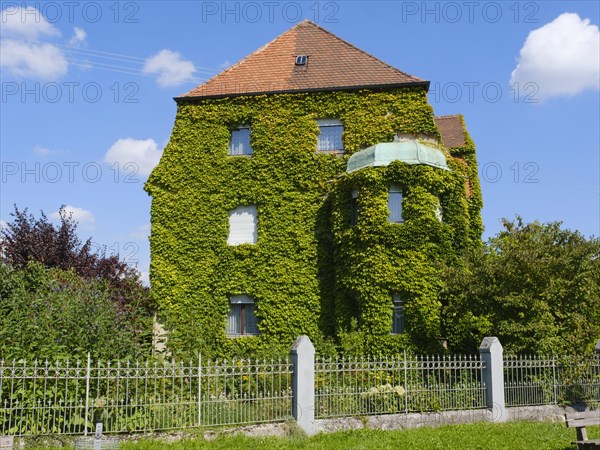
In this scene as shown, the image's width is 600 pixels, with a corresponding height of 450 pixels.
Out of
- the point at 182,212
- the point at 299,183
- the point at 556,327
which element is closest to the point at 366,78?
the point at 299,183

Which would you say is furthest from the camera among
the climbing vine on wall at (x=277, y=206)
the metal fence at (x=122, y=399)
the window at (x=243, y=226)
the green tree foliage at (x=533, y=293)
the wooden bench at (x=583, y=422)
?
the window at (x=243, y=226)

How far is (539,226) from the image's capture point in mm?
18703

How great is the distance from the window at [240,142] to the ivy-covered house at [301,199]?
41 mm

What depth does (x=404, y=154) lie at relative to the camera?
67.7 feet

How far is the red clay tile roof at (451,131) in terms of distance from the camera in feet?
85.3

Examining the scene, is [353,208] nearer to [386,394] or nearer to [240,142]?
[240,142]

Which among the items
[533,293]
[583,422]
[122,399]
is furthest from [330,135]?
[583,422]

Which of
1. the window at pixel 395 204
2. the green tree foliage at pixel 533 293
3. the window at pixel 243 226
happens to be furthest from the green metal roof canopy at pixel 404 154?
the window at pixel 243 226

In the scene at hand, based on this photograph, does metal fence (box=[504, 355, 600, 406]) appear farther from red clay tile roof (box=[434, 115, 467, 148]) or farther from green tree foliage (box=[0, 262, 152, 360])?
red clay tile roof (box=[434, 115, 467, 148])

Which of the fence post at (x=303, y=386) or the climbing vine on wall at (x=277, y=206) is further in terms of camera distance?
the climbing vine on wall at (x=277, y=206)

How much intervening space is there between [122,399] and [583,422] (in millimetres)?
8036

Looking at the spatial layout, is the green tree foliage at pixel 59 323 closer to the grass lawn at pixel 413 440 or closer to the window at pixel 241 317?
the grass lawn at pixel 413 440

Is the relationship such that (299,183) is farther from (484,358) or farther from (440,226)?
(484,358)

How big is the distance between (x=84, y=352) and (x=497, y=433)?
821cm
